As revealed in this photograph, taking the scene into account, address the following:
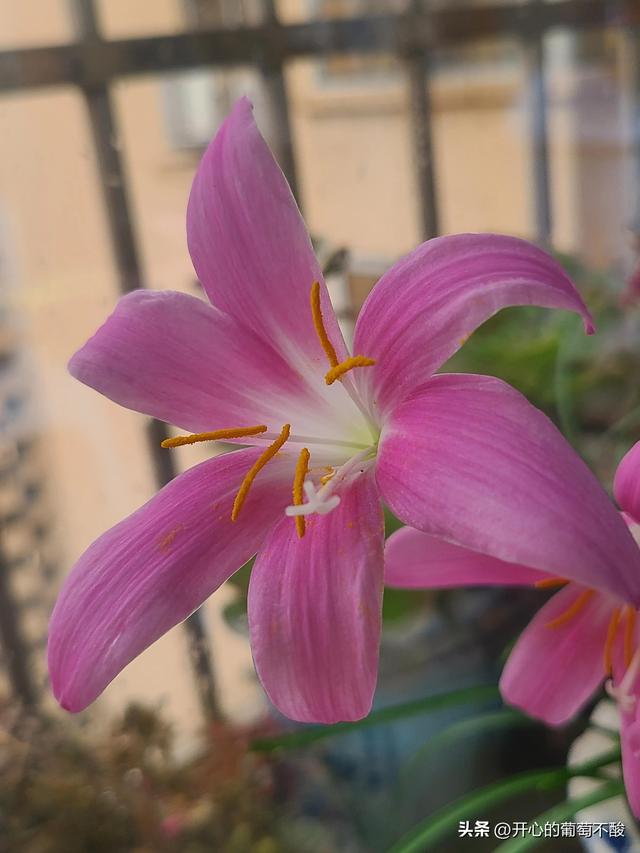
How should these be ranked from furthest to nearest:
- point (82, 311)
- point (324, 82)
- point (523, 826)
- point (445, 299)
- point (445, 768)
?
point (324, 82)
point (82, 311)
point (445, 768)
point (523, 826)
point (445, 299)

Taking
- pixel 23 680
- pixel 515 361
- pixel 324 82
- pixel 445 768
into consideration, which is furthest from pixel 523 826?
pixel 324 82

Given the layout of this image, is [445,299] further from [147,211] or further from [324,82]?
[324,82]

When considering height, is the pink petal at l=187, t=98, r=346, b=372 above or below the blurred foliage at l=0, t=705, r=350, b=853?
above

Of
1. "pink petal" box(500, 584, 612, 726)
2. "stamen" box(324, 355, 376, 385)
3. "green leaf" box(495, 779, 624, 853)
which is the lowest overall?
"green leaf" box(495, 779, 624, 853)

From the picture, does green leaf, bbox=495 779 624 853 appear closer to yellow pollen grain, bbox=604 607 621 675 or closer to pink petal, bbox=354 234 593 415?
yellow pollen grain, bbox=604 607 621 675

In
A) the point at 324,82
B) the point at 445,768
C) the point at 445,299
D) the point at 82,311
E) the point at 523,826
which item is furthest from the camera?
the point at 324,82

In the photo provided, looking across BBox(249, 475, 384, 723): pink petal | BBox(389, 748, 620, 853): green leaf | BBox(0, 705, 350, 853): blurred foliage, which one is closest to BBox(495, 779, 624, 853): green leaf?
BBox(389, 748, 620, 853): green leaf
